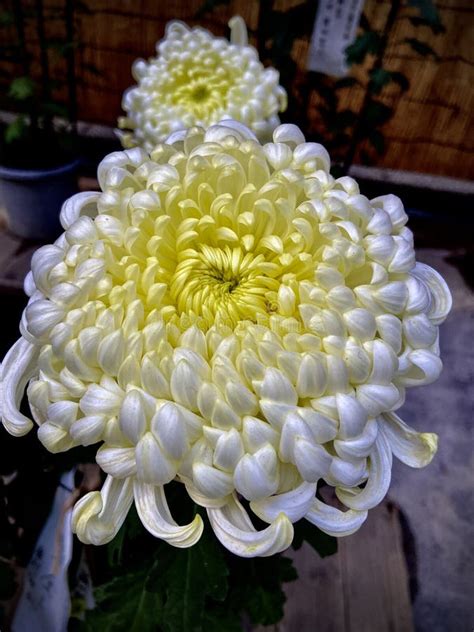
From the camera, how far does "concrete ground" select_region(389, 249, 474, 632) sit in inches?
23.3

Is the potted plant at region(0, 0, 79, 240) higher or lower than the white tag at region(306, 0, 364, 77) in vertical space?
lower

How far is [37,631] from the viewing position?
0.73 m

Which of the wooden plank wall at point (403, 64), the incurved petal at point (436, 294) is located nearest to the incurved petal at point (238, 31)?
the incurved petal at point (436, 294)

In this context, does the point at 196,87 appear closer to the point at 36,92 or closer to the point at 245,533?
the point at 245,533

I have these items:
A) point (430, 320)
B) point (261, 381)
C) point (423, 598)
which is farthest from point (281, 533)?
point (423, 598)

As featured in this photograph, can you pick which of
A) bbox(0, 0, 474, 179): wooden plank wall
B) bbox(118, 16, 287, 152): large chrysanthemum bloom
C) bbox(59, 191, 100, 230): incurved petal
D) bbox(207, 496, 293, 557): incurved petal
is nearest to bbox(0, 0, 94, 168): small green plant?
bbox(0, 0, 474, 179): wooden plank wall

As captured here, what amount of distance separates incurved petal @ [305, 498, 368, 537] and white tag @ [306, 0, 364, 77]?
0.78 meters

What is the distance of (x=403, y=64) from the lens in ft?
4.84

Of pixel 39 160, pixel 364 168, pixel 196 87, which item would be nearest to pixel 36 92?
pixel 39 160

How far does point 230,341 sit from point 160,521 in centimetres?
13

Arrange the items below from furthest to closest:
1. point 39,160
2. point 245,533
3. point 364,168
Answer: point 364,168
point 39,160
point 245,533

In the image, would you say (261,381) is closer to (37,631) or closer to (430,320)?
(430,320)

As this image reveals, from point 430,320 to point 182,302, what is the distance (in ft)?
0.64

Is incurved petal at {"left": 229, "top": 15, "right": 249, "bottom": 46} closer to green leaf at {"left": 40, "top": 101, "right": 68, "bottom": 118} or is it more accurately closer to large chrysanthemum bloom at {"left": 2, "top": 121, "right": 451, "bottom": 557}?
large chrysanthemum bloom at {"left": 2, "top": 121, "right": 451, "bottom": 557}
